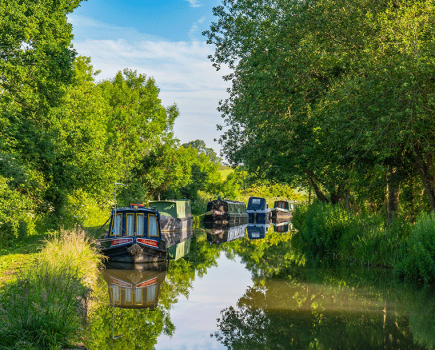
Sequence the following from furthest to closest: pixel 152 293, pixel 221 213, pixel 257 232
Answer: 1. pixel 221 213
2. pixel 257 232
3. pixel 152 293

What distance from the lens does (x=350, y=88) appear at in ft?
44.3

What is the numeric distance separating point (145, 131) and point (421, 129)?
111 ft

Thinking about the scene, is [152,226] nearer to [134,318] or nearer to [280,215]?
[134,318]

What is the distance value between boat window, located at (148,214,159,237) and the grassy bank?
6.60m

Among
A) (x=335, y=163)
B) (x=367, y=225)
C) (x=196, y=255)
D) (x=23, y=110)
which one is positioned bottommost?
(x=196, y=255)

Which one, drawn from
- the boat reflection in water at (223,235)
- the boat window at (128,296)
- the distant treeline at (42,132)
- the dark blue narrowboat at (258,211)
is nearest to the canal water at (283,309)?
the boat window at (128,296)

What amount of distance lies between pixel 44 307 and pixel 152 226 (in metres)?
12.1

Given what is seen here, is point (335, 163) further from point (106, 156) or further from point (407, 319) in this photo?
point (106, 156)

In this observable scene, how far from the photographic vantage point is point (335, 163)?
16922 mm

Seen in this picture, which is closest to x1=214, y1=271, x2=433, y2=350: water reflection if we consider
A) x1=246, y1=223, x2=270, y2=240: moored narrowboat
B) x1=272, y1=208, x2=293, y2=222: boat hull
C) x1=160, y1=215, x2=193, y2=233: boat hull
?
x1=160, y1=215, x2=193, y2=233: boat hull

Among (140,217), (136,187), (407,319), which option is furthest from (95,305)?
(136,187)

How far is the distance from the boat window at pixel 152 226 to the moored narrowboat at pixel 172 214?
934cm

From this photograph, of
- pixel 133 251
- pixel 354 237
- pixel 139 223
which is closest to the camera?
pixel 133 251

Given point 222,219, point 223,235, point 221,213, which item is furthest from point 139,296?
point 222,219
